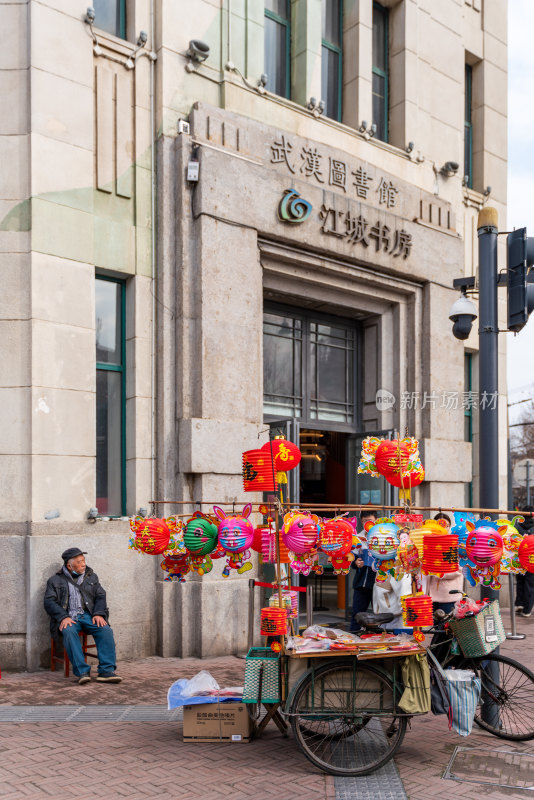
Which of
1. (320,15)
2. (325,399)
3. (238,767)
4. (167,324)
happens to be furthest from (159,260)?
(238,767)

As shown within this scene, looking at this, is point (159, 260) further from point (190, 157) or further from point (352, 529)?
point (352, 529)

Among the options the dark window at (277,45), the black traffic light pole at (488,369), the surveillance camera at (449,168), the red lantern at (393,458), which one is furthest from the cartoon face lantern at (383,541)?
the surveillance camera at (449,168)

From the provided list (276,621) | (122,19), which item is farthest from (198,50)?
(276,621)

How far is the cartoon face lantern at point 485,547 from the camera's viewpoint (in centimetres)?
606

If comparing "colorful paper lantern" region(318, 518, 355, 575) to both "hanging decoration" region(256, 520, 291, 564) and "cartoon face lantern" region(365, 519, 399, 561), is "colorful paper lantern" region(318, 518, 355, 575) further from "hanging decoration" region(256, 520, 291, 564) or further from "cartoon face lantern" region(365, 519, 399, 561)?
"hanging decoration" region(256, 520, 291, 564)

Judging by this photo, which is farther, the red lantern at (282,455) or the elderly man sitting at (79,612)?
the elderly man sitting at (79,612)

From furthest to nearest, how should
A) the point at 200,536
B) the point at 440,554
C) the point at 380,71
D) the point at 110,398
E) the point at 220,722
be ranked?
1. the point at 380,71
2. the point at 110,398
3. the point at 200,536
4. the point at 220,722
5. the point at 440,554

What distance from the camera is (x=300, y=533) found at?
5.82 m

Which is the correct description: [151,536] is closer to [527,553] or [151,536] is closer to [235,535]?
[235,535]

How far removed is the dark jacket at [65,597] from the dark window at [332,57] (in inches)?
319

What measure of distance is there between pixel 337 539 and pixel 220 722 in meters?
1.77

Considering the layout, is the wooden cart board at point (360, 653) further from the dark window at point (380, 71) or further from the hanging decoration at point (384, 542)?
the dark window at point (380, 71)

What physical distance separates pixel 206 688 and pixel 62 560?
307 cm

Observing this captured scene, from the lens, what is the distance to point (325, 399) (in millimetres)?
12570
